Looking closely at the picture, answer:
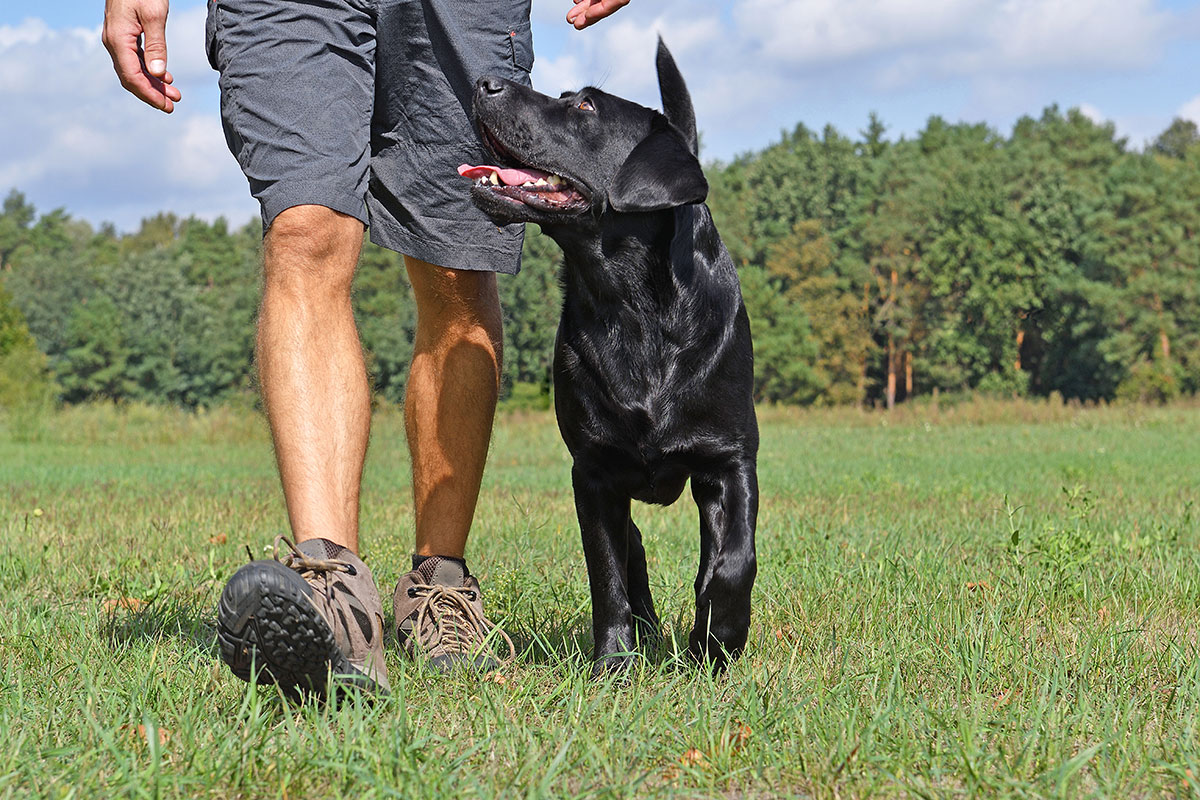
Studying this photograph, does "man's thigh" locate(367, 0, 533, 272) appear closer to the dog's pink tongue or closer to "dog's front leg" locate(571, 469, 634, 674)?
the dog's pink tongue

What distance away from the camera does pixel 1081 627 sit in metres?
3.30

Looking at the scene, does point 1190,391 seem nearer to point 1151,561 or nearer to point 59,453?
point 59,453

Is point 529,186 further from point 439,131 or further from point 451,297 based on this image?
point 451,297

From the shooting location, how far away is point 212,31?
3.07 m

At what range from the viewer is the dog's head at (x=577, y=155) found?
3080mm

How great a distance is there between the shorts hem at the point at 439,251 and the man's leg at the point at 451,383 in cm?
9

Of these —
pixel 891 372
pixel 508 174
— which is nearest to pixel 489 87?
pixel 508 174

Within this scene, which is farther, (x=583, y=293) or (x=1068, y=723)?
(x=583, y=293)

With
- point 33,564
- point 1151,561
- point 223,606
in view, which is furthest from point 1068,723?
point 33,564

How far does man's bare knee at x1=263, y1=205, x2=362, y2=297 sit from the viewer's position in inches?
115

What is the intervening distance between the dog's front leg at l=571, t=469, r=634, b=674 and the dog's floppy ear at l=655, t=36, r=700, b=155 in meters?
1.11

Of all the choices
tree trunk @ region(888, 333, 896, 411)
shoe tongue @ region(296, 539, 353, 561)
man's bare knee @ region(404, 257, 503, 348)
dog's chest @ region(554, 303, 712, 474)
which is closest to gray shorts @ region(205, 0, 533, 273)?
man's bare knee @ region(404, 257, 503, 348)

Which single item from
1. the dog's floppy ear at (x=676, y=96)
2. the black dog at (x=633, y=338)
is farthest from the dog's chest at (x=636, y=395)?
the dog's floppy ear at (x=676, y=96)

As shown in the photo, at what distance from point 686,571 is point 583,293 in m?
→ 1.53
